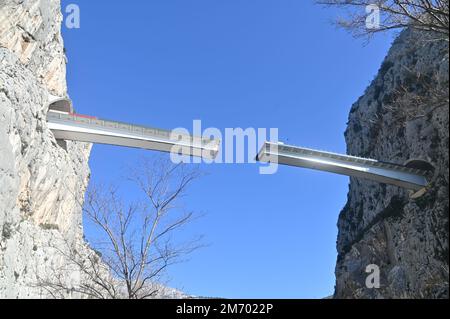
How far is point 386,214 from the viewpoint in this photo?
1475 inches

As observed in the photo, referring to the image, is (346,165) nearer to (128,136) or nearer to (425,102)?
(128,136)

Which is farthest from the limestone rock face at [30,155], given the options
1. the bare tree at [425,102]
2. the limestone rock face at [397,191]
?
the limestone rock face at [397,191]

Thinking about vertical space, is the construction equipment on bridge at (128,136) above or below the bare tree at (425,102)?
above

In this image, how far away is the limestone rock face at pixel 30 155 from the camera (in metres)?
23.6

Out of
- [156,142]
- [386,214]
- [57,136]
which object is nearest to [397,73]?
[386,214]

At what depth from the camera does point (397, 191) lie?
1433 inches

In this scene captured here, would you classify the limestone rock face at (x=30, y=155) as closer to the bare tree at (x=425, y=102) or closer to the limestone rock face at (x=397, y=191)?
the bare tree at (x=425, y=102)

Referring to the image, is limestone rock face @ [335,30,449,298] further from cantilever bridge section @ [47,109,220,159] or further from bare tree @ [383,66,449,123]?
cantilever bridge section @ [47,109,220,159]

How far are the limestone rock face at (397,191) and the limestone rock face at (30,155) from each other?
60.8 ft

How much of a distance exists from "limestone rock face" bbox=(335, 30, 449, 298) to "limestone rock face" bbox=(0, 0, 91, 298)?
60.8ft

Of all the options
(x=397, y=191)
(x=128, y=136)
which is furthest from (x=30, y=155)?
(x=397, y=191)

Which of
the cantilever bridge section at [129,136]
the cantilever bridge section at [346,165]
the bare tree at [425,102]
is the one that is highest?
the cantilever bridge section at [129,136]
